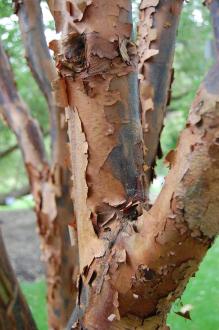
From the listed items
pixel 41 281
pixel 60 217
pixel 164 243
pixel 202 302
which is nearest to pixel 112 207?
pixel 164 243

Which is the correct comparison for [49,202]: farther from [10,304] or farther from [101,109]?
[101,109]

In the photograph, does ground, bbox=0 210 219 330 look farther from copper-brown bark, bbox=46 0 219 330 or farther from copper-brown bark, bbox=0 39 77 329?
copper-brown bark, bbox=0 39 77 329

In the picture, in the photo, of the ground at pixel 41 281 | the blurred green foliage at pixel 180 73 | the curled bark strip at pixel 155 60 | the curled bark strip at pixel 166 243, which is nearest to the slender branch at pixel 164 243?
the curled bark strip at pixel 166 243

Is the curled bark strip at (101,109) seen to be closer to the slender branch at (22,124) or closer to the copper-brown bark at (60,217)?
the copper-brown bark at (60,217)

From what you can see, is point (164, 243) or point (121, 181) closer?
point (164, 243)

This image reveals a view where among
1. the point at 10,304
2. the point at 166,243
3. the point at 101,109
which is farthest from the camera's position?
the point at 10,304

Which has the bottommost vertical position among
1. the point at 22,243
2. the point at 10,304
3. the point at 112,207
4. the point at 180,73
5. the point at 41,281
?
Answer: the point at 22,243

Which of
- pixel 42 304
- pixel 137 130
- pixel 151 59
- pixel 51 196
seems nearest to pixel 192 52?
pixel 42 304
